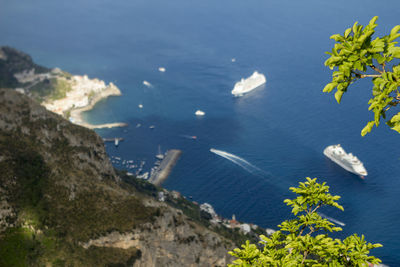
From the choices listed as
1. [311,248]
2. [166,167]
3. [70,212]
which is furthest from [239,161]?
[311,248]

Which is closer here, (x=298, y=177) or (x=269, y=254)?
(x=269, y=254)

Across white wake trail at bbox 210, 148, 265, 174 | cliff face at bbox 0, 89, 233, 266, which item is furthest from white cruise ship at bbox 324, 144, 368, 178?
cliff face at bbox 0, 89, 233, 266

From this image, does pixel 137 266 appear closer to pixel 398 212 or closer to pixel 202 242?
pixel 202 242

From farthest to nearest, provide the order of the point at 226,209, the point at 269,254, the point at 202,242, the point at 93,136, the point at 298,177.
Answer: the point at 298,177 < the point at 226,209 < the point at 93,136 < the point at 202,242 < the point at 269,254

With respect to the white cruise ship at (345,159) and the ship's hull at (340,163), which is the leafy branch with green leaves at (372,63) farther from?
the ship's hull at (340,163)

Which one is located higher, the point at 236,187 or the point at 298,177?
the point at 298,177

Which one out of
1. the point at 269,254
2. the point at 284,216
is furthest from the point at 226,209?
the point at 269,254

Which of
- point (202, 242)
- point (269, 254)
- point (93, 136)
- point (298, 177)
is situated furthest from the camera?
point (298, 177)

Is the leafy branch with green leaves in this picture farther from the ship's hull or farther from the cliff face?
the ship's hull
